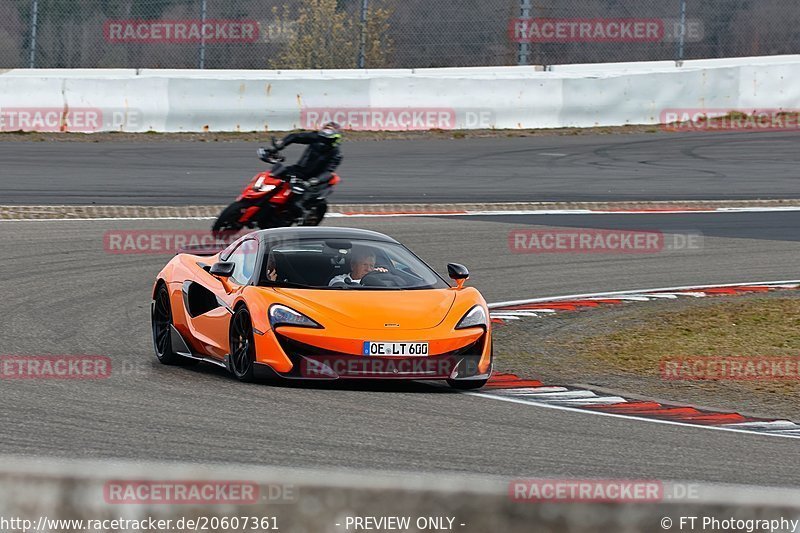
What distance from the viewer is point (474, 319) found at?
9.34m

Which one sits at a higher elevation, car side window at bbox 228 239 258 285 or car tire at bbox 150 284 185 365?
car side window at bbox 228 239 258 285

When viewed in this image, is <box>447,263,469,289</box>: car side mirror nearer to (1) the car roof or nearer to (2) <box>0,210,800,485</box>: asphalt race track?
(1) the car roof

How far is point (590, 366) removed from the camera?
10.5 m

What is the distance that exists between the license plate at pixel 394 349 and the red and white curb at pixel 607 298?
11.6 ft

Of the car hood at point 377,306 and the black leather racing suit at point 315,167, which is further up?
the black leather racing suit at point 315,167

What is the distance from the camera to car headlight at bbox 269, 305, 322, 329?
8977 mm

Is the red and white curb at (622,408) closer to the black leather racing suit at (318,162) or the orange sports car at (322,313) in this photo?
the orange sports car at (322,313)

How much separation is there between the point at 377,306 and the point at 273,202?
713 centimetres

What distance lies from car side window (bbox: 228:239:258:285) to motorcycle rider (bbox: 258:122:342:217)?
5.95 meters

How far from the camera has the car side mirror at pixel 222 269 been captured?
990 cm

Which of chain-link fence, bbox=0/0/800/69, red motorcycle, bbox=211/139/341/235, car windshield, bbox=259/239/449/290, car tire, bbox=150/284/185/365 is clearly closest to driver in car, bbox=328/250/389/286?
car windshield, bbox=259/239/449/290

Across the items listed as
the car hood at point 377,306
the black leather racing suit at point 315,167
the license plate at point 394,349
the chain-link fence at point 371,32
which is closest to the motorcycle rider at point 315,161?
the black leather racing suit at point 315,167

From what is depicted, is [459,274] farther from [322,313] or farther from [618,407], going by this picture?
[618,407]

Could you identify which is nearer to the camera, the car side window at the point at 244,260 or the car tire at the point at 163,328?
the car side window at the point at 244,260
